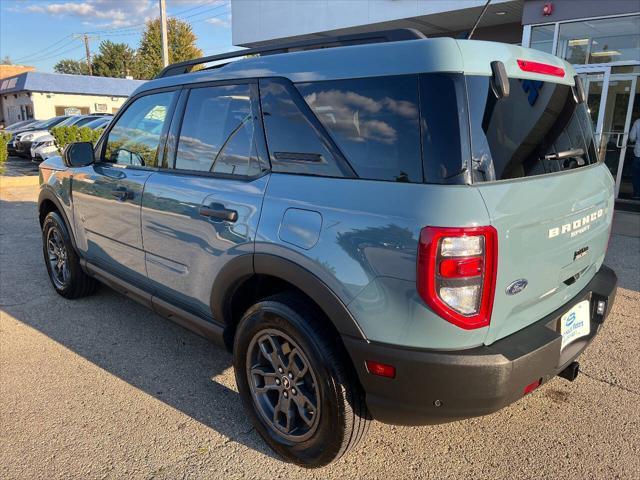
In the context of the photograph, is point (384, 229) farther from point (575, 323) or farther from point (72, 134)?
point (72, 134)

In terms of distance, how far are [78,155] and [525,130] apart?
325 cm

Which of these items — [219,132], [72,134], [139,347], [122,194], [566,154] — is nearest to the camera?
[566,154]

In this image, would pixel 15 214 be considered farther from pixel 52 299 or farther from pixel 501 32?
pixel 501 32

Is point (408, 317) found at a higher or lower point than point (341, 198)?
lower

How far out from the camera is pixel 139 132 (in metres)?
3.57

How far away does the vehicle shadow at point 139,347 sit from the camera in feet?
9.75

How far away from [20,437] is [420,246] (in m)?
2.40

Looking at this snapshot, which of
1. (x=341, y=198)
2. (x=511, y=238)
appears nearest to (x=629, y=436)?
(x=511, y=238)

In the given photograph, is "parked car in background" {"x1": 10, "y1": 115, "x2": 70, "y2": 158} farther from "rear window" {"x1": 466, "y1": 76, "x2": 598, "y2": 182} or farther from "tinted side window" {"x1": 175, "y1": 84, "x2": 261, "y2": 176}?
"rear window" {"x1": 466, "y1": 76, "x2": 598, "y2": 182}

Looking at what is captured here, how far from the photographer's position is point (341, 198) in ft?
6.91

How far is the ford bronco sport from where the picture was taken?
1.91 metres

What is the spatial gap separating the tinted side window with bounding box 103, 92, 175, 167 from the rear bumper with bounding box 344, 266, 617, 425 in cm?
206

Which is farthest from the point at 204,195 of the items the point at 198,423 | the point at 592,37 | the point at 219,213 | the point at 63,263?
the point at 592,37

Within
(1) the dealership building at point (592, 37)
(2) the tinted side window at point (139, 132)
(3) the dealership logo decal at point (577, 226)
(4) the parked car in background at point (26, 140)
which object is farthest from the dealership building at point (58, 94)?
(3) the dealership logo decal at point (577, 226)
